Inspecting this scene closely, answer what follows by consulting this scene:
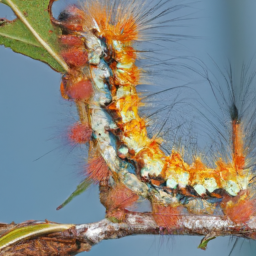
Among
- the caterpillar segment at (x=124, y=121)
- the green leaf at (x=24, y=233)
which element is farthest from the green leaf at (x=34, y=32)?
the green leaf at (x=24, y=233)

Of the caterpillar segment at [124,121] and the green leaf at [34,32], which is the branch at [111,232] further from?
the green leaf at [34,32]

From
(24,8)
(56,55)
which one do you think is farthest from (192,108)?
(24,8)

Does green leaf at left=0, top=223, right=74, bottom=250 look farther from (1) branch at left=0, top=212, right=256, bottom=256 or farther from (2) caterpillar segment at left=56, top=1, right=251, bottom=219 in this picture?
(2) caterpillar segment at left=56, top=1, right=251, bottom=219

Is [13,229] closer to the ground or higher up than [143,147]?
closer to the ground

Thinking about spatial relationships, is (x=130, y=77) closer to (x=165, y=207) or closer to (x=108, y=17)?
(x=108, y=17)

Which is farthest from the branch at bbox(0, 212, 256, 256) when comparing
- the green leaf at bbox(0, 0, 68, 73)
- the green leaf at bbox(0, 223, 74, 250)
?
the green leaf at bbox(0, 0, 68, 73)
